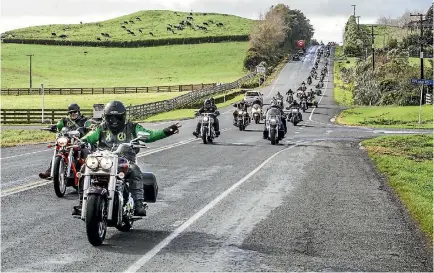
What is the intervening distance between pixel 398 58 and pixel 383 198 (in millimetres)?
70750

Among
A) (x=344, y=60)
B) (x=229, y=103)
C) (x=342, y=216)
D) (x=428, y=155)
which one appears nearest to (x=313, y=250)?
(x=342, y=216)

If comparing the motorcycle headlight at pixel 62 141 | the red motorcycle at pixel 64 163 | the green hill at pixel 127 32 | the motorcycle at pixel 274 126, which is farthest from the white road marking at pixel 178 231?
the green hill at pixel 127 32

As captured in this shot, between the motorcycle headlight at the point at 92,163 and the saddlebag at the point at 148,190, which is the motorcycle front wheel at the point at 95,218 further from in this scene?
the saddlebag at the point at 148,190

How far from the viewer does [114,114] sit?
32.3 feet

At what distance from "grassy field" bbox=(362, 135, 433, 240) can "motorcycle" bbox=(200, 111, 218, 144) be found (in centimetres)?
647

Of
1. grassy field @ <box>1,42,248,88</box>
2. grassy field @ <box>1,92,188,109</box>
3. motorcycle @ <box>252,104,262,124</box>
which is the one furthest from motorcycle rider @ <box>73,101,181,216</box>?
grassy field @ <box>1,42,248,88</box>

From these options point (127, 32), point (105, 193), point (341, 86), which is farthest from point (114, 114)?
point (127, 32)

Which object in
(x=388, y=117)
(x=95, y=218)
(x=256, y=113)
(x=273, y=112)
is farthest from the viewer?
(x=388, y=117)

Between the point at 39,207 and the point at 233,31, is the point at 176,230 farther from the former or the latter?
the point at 233,31

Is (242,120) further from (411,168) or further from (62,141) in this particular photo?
(62,141)

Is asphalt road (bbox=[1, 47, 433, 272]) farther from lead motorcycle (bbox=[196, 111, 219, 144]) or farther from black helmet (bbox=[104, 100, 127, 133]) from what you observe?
lead motorcycle (bbox=[196, 111, 219, 144])

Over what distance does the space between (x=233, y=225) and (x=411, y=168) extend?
11.8 meters

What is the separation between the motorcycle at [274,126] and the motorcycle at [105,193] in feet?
61.0

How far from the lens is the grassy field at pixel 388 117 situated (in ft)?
163
